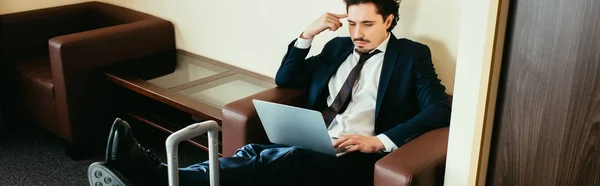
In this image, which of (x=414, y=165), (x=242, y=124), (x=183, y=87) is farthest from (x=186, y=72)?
(x=414, y=165)

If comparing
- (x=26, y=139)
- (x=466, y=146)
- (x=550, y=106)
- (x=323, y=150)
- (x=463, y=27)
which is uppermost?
(x=463, y=27)

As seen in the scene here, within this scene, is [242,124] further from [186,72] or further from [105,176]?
[186,72]

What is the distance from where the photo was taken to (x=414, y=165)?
1.56 metres

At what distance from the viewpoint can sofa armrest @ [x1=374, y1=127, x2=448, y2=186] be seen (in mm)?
1528

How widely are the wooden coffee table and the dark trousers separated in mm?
438

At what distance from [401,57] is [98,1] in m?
2.03

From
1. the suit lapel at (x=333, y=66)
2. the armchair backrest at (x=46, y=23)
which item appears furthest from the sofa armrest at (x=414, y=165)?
the armchair backrest at (x=46, y=23)

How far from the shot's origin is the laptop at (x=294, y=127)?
1.75 meters

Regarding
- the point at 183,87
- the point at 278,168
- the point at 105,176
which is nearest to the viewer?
the point at 105,176

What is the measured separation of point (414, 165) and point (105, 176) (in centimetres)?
79

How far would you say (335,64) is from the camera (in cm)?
209

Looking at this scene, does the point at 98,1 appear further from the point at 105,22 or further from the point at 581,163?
the point at 581,163

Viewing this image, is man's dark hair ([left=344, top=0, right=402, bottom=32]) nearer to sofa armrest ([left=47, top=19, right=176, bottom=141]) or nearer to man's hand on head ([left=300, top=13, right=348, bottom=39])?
man's hand on head ([left=300, top=13, right=348, bottom=39])

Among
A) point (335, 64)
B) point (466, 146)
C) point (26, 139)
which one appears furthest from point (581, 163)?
point (26, 139)
